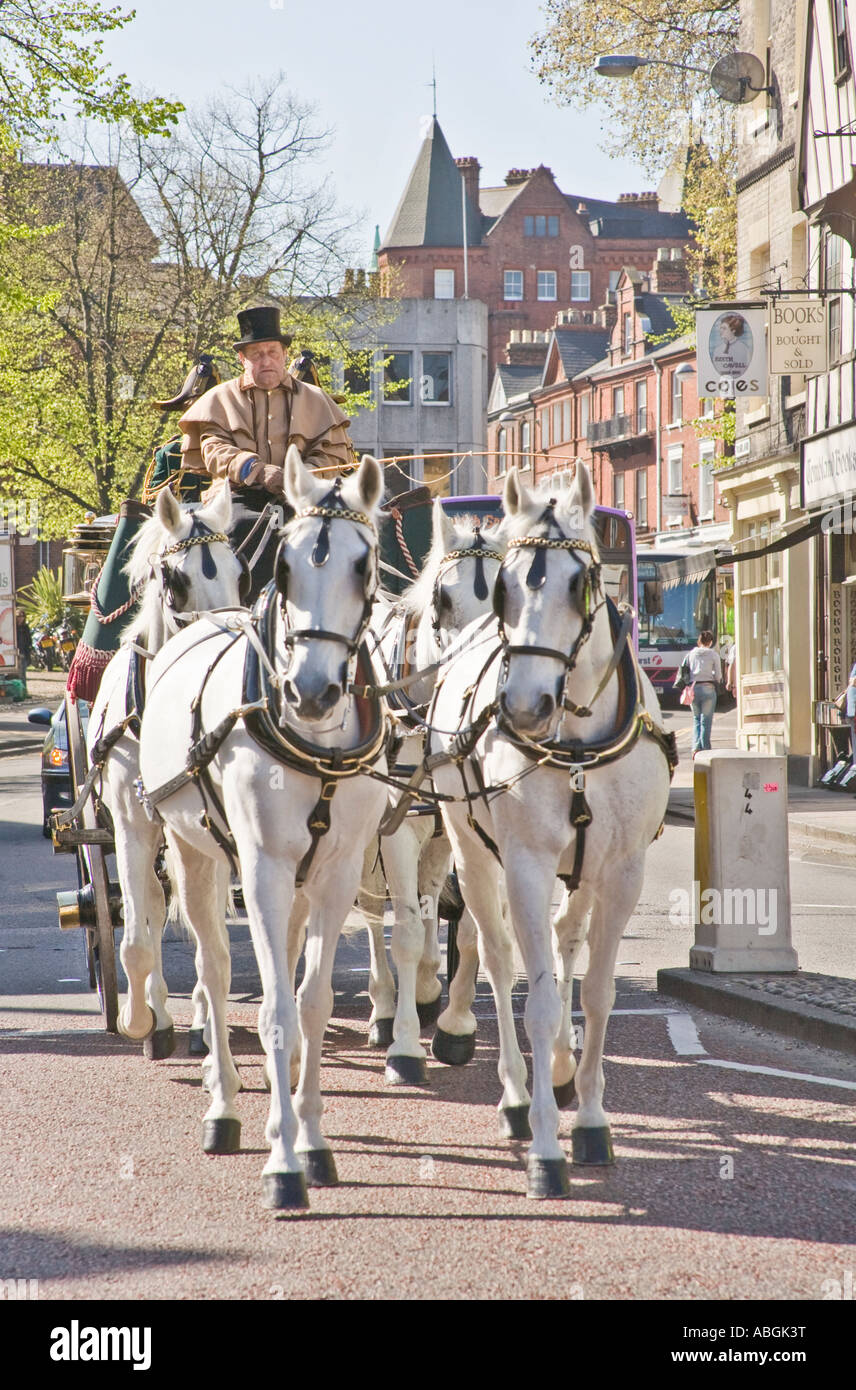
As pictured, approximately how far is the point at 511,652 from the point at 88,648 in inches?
172

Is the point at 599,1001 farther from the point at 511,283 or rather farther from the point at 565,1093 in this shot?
the point at 511,283

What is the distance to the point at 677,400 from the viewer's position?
6581 cm

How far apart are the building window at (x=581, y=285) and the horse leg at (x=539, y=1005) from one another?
9126cm

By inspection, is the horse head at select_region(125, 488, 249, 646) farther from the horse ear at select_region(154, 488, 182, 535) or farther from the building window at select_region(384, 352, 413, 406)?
the building window at select_region(384, 352, 413, 406)

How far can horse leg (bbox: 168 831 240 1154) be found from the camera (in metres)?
5.73

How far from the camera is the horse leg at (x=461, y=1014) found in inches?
278

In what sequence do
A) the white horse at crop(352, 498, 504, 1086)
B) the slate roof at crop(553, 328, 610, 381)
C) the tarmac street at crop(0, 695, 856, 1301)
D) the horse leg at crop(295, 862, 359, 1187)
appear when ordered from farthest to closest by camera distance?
the slate roof at crop(553, 328, 610, 381) < the white horse at crop(352, 498, 504, 1086) < the horse leg at crop(295, 862, 359, 1187) < the tarmac street at crop(0, 695, 856, 1301)

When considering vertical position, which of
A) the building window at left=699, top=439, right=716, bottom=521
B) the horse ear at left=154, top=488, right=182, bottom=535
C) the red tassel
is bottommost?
the red tassel

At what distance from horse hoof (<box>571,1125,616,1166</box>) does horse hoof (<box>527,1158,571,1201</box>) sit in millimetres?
376

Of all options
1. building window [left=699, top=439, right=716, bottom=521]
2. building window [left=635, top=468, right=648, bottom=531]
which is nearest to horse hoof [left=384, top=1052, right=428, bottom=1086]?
building window [left=699, top=439, right=716, bottom=521]

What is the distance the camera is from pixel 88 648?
8.87m

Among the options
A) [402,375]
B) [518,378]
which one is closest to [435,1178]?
[402,375]

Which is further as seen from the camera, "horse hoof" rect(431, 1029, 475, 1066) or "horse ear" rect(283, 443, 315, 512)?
"horse hoof" rect(431, 1029, 475, 1066)

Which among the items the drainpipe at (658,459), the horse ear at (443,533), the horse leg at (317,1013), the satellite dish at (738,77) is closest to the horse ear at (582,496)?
the horse leg at (317,1013)
